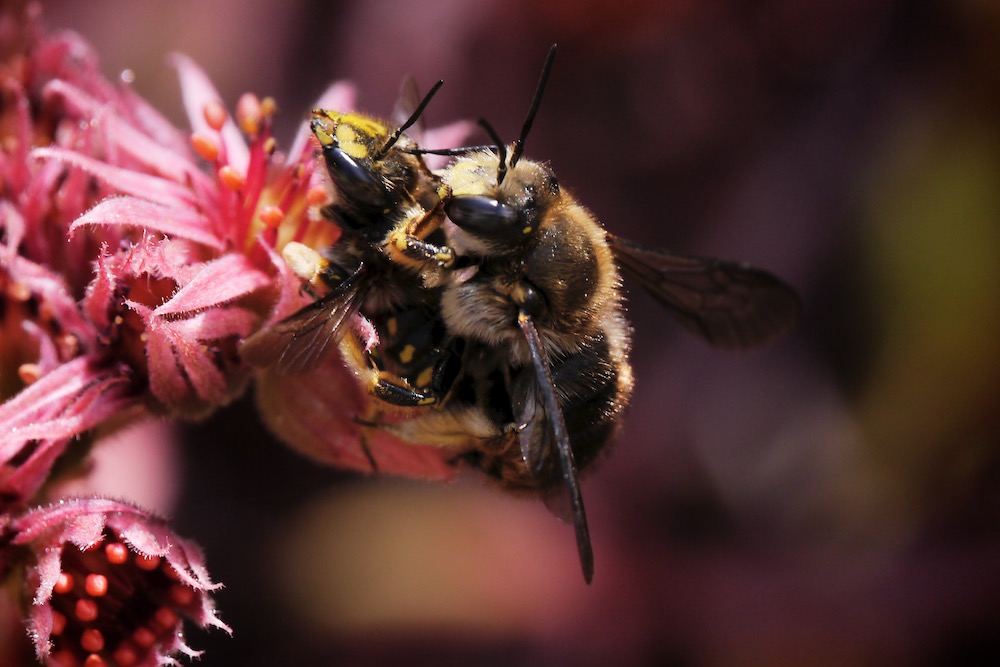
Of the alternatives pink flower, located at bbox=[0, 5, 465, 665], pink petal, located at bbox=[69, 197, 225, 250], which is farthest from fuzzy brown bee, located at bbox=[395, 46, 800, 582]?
pink petal, located at bbox=[69, 197, 225, 250]

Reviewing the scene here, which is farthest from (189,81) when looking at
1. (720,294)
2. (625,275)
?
(720,294)

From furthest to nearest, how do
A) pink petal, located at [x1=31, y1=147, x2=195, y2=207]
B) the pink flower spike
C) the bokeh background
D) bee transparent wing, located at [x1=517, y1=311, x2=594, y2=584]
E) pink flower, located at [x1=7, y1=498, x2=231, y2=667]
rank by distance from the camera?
1. the bokeh background
2. the pink flower spike
3. pink petal, located at [x1=31, y1=147, x2=195, y2=207]
4. pink flower, located at [x1=7, y1=498, x2=231, y2=667]
5. bee transparent wing, located at [x1=517, y1=311, x2=594, y2=584]

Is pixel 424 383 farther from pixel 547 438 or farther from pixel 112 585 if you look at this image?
pixel 112 585

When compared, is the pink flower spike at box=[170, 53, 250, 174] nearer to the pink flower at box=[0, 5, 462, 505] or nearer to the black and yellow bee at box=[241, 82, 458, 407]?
the pink flower at box=[0, 5, 462, 505]

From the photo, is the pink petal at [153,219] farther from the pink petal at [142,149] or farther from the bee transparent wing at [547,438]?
the bee transparent wing at [547,438]

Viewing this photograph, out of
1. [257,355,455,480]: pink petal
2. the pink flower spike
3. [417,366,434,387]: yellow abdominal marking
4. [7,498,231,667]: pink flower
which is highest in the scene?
the pink flower spike

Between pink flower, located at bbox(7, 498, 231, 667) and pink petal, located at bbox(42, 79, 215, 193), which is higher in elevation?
pink petal, located at bbox(42, 79, 215, 193)

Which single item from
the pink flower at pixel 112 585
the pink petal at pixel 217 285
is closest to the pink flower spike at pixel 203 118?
the pink petal at pixel 217 285
